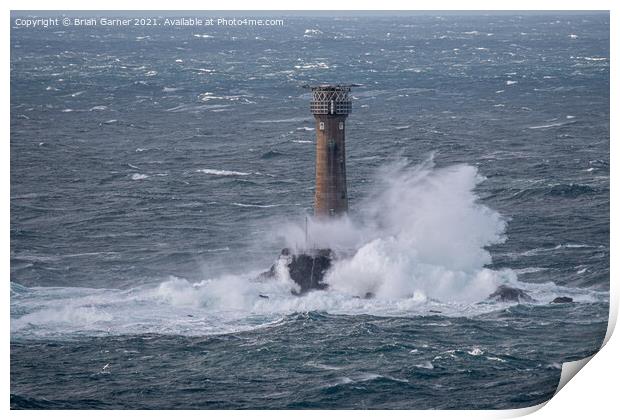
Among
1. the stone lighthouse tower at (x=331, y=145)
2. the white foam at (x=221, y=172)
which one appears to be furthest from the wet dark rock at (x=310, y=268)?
the white foam at (x=221, y=172)

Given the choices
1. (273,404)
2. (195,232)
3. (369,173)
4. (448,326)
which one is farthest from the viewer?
(369,173)

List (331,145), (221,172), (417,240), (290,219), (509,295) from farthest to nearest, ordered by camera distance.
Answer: (221,172) → (290,219) → (417,240) → (331,145) → (509,295)

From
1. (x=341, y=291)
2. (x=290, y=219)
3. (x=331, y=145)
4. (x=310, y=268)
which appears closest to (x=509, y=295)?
(x=341, y=291)

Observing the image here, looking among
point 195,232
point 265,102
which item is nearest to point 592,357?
point 195,232

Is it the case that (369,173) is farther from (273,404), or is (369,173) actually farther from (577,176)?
(273,404)

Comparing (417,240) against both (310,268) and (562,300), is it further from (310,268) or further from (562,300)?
(562,300)

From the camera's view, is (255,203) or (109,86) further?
(109,86)

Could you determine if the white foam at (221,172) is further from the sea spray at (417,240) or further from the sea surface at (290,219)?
the sea spray at (417,240)
